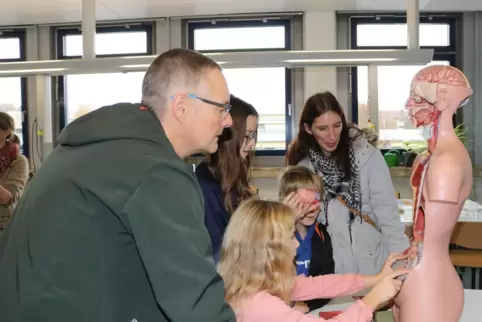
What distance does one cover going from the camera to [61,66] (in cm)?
317

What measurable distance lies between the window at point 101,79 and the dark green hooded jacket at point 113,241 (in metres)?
4.29

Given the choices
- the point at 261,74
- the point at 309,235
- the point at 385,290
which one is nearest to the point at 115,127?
the point at 385,290

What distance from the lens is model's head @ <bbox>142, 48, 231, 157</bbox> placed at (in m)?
1.05

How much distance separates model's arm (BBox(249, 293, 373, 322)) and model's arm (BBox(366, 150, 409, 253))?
0.74m

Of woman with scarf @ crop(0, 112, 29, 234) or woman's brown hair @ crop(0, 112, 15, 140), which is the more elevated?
woman's brown hair @ crop(0, 112, 15, 140)

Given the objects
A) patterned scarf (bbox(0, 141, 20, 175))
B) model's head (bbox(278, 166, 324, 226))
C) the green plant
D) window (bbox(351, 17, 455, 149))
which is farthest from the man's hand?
window (bbox(351, 17, 455, 149))

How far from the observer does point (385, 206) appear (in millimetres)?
2020

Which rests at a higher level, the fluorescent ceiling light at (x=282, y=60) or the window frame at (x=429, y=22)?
the window frame at (x=429, y=22)

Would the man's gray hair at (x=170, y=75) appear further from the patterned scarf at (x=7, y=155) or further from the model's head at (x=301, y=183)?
the patterned scarf at (x=7, y=155)

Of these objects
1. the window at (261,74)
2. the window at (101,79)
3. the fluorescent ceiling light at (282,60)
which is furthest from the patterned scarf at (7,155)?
the window at (261,74)

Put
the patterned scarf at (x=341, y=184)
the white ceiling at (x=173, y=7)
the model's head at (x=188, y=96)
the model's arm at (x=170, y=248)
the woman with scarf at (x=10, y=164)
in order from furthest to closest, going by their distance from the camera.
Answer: the white ceiling at (x=173, y=7) < the woman with scarf at (x=10, y=164) < the patterned scarf at (x=341, y=184) < the model's head at (x=188, y=96) < the model's arm at (x=170, y=248)

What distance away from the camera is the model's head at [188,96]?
105 centimetres

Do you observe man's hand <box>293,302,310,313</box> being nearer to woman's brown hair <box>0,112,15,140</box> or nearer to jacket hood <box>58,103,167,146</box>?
jacket hood <box>58,103,167,146</box>

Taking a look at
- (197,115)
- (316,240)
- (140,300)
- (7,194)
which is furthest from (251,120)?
(7,194)
